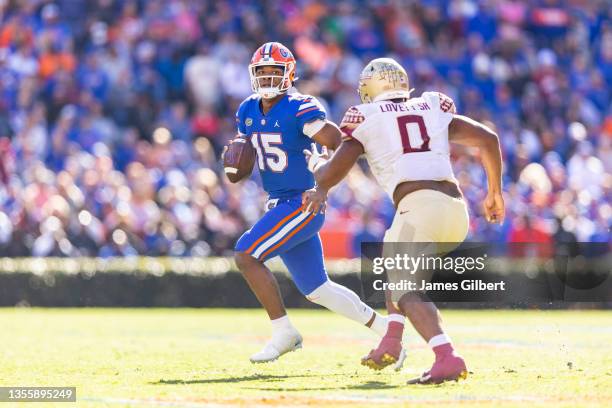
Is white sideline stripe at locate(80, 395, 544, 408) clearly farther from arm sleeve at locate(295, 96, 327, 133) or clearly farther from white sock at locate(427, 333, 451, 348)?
arm sleeve at locate(295, 96, 327, 133)

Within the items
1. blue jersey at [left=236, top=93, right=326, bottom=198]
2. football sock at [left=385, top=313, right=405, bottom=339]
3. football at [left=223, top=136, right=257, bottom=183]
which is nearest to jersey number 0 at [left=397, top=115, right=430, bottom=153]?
football sock at [left=385, top=313, right=405, bottom=339]

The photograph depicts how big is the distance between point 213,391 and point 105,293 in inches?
410

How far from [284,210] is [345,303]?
81 cm

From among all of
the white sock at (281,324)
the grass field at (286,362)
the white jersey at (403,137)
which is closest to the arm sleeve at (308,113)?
the white jersey at (403,137)

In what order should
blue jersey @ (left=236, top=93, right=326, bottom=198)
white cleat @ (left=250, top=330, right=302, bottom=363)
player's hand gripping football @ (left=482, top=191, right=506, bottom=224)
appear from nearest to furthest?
player's hand gripping football @ (left=482, top=191, right=506, bottom=224) < white cleat @ (left=250, top=330, right=302, bottom=363) < blue jersey @ (left=236, top=93, right=326, bottom=198)

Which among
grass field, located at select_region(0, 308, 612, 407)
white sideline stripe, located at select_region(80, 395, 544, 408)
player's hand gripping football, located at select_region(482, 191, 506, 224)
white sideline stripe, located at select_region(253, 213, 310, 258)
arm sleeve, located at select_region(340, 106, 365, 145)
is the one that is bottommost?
grass field, located at select_region(0, 308, 612, 407)

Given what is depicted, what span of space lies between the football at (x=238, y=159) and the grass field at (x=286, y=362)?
4.53 ft

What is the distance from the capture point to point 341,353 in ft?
35.7

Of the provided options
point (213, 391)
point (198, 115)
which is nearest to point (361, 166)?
point (198, 115)

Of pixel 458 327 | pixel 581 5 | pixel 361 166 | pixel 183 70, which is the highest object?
pixel 581 5

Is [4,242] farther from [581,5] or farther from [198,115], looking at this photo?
[581,5]

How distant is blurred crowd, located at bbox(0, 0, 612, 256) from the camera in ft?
60.8

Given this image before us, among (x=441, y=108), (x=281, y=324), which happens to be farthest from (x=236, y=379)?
(x=441, y=108)

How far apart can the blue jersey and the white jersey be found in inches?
46.1
